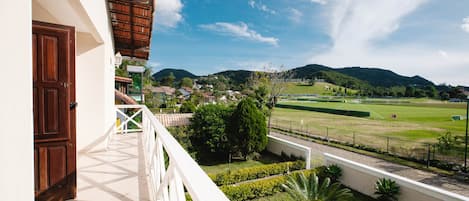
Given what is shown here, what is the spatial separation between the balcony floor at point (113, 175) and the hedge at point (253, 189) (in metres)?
2.83

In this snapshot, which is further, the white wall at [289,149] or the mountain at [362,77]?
the mountain at [362,77]

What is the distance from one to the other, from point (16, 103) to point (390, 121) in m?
32.8

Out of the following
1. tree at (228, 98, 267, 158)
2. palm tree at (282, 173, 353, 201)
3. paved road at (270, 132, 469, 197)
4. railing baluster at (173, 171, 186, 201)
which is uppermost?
railing baluster at (173, 171, 186, 201)

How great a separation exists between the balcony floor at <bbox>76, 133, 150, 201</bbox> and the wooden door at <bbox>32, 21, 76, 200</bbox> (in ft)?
1.25

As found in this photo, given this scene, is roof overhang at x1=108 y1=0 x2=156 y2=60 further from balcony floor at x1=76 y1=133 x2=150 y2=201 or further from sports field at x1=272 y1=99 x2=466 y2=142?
sports field at x1=272 y1=99 x2=466 y2=142

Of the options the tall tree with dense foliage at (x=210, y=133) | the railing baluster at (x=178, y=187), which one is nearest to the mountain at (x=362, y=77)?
the tall tree with dense foliage at (x=210, y=133)

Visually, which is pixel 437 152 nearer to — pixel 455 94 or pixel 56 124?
pixel 455 94

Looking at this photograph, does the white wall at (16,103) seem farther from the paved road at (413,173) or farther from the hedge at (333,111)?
the hedge at (333,111)

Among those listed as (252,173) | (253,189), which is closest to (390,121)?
(252,173)

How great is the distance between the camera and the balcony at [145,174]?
37.6 inches

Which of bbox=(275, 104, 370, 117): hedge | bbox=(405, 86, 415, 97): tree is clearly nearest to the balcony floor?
bbox=(275, 104, 370, 117): hedge

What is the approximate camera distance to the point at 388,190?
616 centimetres

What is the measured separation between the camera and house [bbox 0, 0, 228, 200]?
34.6 inches

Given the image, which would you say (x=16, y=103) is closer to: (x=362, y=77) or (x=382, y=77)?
(x=362, y=77)
